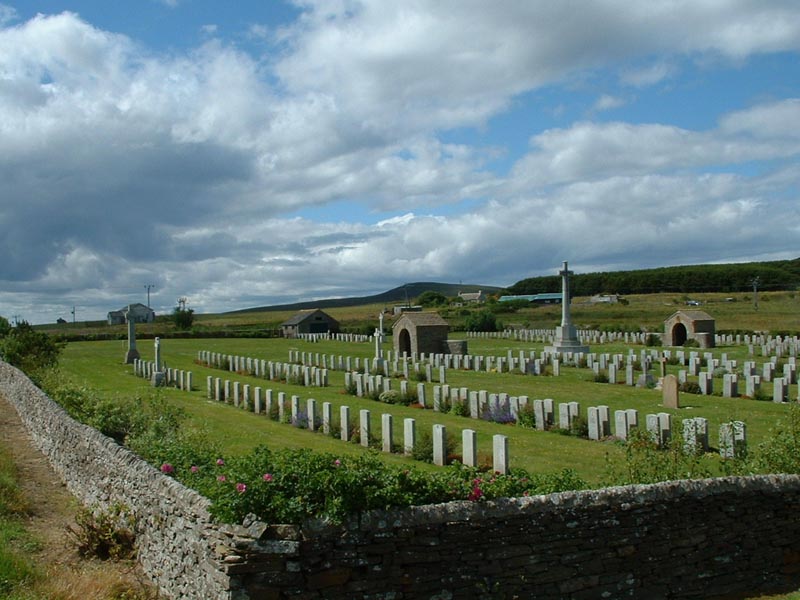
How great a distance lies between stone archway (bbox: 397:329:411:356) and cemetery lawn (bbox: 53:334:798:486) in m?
4.97

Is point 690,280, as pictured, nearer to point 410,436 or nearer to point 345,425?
point 345,425

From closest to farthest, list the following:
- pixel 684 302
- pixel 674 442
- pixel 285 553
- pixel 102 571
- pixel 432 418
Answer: pixel 285 553 → pixel 102 571 → pixel 674 442 → pixel 432 418 → pixel 684 302

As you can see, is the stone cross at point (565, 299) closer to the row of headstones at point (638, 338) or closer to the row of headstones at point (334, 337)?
the row of headstones at point (638, 338)

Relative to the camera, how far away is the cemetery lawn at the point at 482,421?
1431cm

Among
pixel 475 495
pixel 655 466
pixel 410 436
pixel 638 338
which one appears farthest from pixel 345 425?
pixel 638 338

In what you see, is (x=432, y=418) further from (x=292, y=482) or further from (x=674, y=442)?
(x=292, y=482)

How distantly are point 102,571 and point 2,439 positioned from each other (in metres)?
11.7

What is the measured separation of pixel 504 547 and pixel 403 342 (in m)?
35.9

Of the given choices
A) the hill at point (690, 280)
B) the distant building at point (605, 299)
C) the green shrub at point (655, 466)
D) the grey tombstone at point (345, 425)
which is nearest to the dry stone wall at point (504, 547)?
the green shrub at point (655, 466)

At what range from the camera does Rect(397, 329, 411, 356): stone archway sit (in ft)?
139

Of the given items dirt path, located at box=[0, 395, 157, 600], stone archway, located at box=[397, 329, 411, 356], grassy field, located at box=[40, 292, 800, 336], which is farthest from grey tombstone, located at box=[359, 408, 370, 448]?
grassy field, located at box=[40, 292, 800, 336]

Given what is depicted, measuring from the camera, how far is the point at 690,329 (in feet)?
151

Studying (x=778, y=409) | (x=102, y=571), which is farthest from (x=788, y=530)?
(x=778, y=409)

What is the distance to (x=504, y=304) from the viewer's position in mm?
91500
